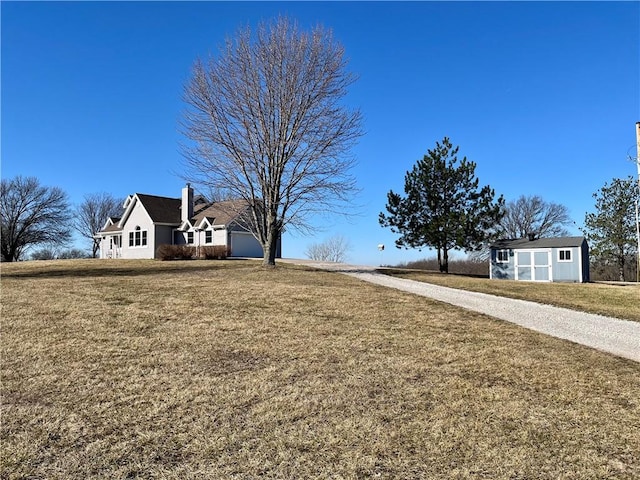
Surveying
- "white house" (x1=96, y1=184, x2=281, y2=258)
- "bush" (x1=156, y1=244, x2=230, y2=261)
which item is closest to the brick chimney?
"white house" (x1=96, y1=184, x2=281, y2=258)

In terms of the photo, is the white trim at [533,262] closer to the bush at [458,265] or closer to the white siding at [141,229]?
the bush at [458,265]

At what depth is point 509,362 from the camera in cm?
533

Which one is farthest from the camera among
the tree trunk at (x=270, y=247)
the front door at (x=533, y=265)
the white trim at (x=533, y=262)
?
the front door at (x=533, y=265)

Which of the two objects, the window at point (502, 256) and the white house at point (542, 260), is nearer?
the white house at point (542, 260)

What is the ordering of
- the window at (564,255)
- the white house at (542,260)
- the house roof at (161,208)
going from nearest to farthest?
the white house at (542,260) < the window at (564,255) < the house roof at (161,208)

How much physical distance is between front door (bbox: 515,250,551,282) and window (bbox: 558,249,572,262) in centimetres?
55

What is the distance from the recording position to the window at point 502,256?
1021 inches

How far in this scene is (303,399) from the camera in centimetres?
407

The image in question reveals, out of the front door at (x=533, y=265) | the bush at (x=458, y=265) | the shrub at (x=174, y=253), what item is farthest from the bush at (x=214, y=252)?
the bush at (x=458, y=265)

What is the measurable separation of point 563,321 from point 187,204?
94.5 feet

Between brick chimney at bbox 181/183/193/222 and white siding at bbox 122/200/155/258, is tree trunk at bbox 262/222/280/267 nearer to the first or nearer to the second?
white siding at bbox 122/200/155/258

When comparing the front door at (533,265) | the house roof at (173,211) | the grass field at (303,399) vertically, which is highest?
the house roof at (173,211)

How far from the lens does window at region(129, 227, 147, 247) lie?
106 feet

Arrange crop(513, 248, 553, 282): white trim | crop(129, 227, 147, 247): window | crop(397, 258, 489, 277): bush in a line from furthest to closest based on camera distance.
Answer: crop(397, 258, 489, 277): bush
crop(129, 227, 147, 247): window
crop(513, 248, 553, 282): white trim
